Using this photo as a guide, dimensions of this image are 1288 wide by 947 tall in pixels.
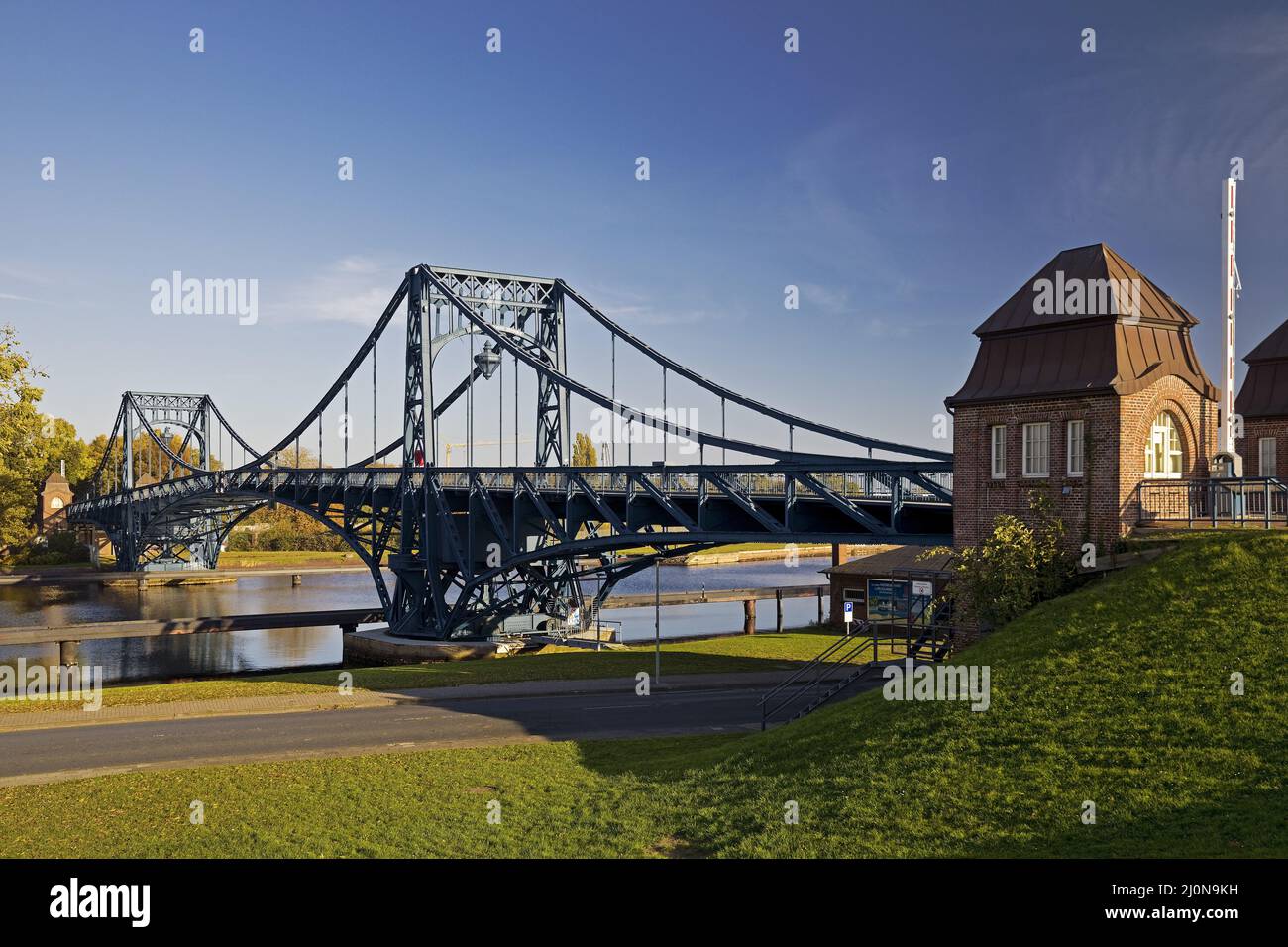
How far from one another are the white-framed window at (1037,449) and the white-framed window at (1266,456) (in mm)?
10040

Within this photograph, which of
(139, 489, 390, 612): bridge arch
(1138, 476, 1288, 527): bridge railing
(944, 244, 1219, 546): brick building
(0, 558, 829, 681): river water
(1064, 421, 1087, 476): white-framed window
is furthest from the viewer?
(139, 489, 390, 612): bridge arch

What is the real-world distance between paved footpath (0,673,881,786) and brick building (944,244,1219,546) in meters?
8.33

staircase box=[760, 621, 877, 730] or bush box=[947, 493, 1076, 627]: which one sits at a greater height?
bush box=[947, 493, 1076, 627]

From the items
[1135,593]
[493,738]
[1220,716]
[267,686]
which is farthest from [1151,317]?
[267,686]

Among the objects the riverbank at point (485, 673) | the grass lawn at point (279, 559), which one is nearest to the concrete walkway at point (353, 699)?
the riverbank at point (485, 673)

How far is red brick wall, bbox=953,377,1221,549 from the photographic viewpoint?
72.3ft

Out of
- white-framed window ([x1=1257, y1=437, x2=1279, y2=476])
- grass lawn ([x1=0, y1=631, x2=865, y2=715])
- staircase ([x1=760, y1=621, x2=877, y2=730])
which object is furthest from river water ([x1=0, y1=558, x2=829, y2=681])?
white-framed window ([x1=1257, y1=437, x2=1279, y2=476])

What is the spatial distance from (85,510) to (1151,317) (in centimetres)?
13075

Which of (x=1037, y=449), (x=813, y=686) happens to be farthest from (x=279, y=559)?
(x=1037, y=449)

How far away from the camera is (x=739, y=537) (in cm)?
3544

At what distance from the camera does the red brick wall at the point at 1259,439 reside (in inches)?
1134

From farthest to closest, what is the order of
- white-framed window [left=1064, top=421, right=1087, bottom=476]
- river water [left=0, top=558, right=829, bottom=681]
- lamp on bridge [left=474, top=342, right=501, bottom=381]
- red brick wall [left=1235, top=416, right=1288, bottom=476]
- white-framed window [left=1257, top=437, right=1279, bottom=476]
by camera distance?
river water [left=0, top=558, right=829, bottom=681], lamp on bridge [left=474, top=342, right=501, bottom=381], white-framed window [left=1257, top=437, right=1279, bottom=476], red brick wall [left=1235, top=416, right=1288, bottom=476], white-framed window [left=1064, top=421, right=1087, bottom=476]

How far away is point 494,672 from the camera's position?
120 ft

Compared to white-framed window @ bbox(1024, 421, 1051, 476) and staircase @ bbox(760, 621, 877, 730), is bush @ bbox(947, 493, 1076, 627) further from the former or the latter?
staircase @ bbox(760, 621, 877, 730)
